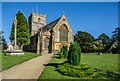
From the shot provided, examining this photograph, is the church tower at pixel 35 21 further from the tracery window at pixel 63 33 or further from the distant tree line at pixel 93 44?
the tracery window at pixel 63 33

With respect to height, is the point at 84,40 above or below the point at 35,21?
below

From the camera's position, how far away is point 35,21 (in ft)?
275

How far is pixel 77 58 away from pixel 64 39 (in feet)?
162

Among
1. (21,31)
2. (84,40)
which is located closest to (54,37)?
(21,31)

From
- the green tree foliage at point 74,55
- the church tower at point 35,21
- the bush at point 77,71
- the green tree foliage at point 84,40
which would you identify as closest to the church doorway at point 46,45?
the green tree foliage at point 84,40

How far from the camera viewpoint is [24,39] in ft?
193

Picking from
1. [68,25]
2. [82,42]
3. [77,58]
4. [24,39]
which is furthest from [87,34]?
[77,58]

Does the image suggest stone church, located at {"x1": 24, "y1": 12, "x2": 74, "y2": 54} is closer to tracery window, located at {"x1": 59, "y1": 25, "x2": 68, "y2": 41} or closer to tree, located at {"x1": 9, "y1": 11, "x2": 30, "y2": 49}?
tracery window, located at {"x1": 59, "y1": 25, "x2": 68, "y2": 41}

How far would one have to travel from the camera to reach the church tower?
82.8 meters

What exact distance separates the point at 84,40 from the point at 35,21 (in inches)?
859

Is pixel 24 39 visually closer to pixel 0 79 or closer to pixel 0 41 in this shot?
pixel 0 41

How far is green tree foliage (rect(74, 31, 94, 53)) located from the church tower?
1644 centimetres

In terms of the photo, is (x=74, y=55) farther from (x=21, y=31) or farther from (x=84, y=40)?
(x=84, y=40)

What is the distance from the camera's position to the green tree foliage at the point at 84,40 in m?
76.9
